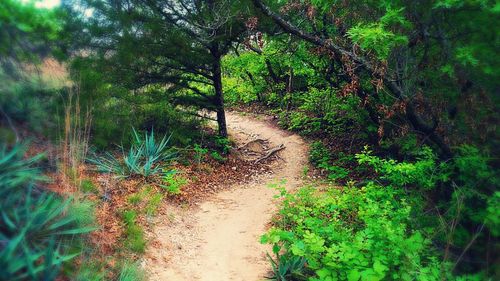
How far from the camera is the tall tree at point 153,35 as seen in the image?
780 centimetres

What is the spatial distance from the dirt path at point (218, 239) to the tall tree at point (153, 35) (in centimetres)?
346

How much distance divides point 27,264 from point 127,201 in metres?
3.13

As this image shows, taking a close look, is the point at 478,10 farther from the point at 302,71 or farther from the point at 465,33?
the point at 302,71

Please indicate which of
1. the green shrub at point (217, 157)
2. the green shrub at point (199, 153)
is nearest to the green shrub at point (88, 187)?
the green shrub at point (199, 153)

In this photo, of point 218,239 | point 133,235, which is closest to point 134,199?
point 133,235

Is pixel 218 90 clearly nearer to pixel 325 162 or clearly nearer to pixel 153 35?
pixel 153 35

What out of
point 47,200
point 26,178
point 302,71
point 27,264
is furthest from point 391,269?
point 302,71

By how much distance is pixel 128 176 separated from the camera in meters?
7.02

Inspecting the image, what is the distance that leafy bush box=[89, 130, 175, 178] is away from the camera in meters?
6.96

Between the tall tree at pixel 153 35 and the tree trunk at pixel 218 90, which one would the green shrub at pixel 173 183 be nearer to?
the tall tree at pixel 153 35

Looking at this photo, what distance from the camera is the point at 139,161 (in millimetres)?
7645

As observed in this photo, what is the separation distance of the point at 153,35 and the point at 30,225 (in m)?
5.59

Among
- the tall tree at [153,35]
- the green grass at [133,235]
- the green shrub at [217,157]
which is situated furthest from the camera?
the green shrub at [217,157]

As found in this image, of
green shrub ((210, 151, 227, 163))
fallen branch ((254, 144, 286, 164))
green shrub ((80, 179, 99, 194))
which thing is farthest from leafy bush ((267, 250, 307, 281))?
fallen branch ((254, 144, 286, 164))
